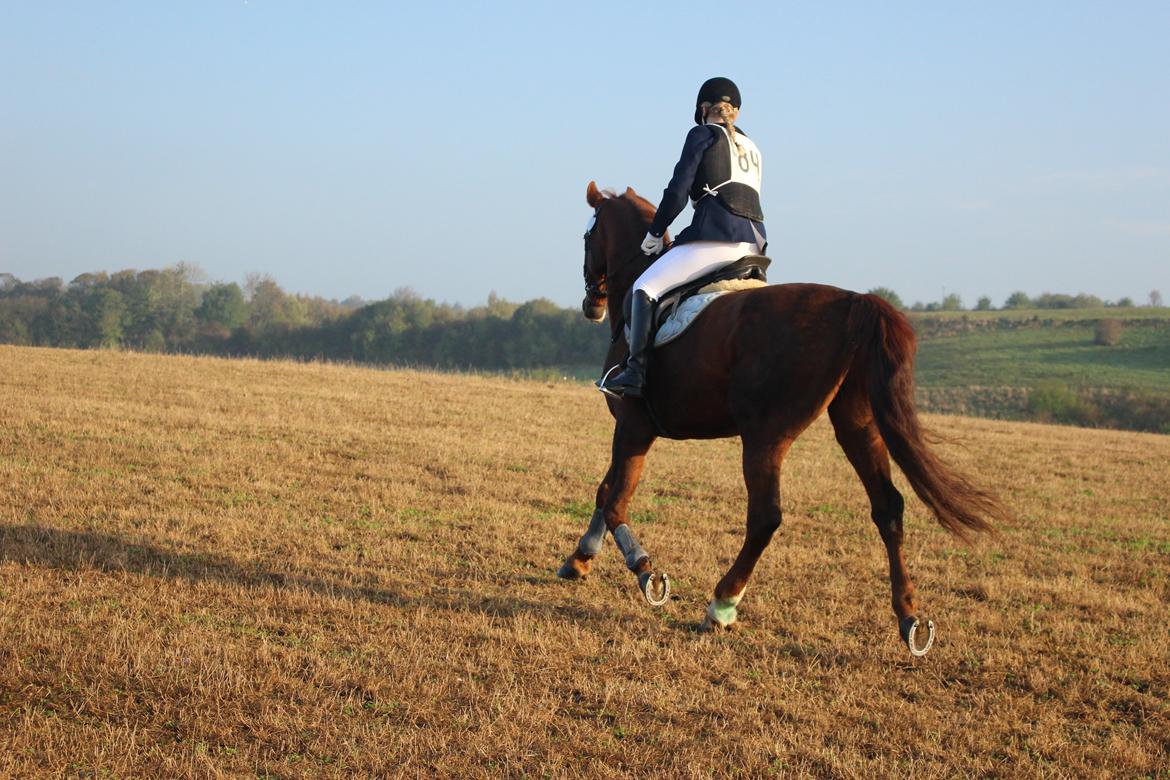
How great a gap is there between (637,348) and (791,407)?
1266 mm

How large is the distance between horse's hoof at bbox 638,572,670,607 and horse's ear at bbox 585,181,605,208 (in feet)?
11.3

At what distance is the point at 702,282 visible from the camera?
6723 mm

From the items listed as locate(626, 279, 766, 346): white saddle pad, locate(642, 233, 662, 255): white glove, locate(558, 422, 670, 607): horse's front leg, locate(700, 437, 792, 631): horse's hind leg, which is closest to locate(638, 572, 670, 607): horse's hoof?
locate(558, 422, 670, 607): horse's front leg

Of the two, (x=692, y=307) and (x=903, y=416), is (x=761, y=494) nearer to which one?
(x=903, y=416)

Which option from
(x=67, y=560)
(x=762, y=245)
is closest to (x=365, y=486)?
(x=67, y=560)

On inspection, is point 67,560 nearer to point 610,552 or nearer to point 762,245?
point 610,552

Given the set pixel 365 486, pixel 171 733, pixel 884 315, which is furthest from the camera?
pixel 365 486

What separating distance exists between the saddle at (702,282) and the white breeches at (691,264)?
0.03 m

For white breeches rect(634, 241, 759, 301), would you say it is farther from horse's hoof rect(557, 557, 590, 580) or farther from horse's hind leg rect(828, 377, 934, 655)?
horse's hoof rect(557, 557, 590, 580)

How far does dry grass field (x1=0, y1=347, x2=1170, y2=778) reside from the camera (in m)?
4.29

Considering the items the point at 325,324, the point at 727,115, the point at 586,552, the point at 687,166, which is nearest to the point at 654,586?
the point at 586,552

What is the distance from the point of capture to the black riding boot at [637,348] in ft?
21.8

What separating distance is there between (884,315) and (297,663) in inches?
150

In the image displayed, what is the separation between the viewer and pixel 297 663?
16.8 ft
